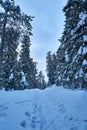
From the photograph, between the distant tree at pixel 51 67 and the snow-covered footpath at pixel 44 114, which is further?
the distant tree at pixel 51 67

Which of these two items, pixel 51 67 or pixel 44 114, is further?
pixel 51 67

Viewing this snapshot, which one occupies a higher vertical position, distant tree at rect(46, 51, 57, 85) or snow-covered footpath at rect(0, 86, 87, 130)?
distant tree at rect(46, 51, 57, 85)

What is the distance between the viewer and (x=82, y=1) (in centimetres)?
1866

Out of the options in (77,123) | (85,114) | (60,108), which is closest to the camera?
(77,123)

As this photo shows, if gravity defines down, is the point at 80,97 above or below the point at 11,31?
below

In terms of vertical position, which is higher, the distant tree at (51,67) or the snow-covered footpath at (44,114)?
the distant tree at (51,67)

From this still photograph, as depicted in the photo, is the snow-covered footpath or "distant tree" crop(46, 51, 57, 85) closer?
the snow-covered footpath

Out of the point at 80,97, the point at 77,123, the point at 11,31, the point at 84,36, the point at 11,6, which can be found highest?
the point at 11,6

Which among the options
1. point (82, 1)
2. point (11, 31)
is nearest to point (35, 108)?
point (82, 1)

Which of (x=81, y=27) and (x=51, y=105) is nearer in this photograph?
(x=51, y=105)

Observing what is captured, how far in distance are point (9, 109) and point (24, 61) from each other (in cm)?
3072

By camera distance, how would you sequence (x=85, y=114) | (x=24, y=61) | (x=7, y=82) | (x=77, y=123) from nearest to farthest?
1. (x=77, y=123)
2. (x=85, y=114)
3. (x=7, y=82)
4. (x=24, y=61)

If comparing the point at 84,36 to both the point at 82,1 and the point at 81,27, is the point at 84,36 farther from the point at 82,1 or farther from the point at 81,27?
the point at 82,1

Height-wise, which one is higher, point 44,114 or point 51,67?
point 51,67
